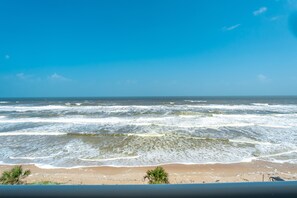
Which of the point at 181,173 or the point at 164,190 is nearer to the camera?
the point at 164,190

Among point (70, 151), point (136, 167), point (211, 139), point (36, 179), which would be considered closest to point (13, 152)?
point (70, 151)

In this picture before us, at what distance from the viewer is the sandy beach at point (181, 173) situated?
9.40 metres

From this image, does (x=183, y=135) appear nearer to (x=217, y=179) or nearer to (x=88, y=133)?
(x=88, y=133)

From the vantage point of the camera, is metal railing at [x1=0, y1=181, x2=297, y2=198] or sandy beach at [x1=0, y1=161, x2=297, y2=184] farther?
sandy beach at [x1=0, y1=161, x2=297, y2=184]

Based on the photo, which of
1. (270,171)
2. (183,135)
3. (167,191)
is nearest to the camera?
(167,191)

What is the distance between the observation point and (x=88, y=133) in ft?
63.9

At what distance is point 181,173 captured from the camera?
10.3m

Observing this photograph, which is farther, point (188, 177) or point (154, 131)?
point (154, 131)

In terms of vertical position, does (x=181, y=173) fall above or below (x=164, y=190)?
below

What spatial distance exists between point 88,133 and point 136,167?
9327mm

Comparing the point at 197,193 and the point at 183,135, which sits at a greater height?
the point at 197,193

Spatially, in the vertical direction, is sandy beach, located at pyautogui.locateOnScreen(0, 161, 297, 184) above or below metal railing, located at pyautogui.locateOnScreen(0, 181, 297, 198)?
below

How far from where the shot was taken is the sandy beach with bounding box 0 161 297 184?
9.40 meters

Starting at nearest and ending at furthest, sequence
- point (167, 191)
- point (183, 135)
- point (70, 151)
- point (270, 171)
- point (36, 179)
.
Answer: point (167, 191), point (36, 179), point (270, 171), point (70, 151), point (183, 135)
